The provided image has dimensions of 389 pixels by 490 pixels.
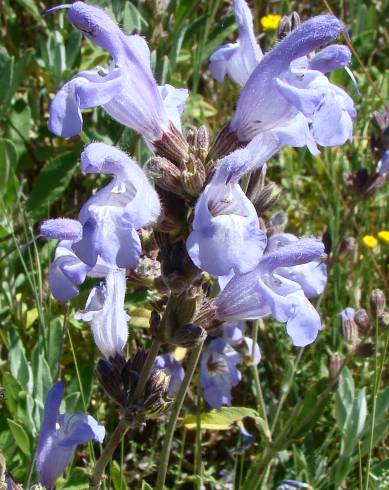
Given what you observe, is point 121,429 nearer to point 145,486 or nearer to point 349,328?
point 145,486

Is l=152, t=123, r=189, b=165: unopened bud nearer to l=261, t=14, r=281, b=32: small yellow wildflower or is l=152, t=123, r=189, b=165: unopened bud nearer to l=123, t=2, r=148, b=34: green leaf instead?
l=123, t=2, r=148, b=34: green leaf

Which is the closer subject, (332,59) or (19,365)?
(332,59)

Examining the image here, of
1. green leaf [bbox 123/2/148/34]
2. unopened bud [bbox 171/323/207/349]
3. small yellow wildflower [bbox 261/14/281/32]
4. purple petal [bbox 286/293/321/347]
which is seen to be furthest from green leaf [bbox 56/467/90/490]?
small yellow wildflower [bbox 261/14/281/32]

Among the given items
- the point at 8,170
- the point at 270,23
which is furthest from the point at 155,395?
the point at 270,23

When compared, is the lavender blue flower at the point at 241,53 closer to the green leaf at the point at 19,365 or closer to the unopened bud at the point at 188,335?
the unopened bud at the point at 188,335

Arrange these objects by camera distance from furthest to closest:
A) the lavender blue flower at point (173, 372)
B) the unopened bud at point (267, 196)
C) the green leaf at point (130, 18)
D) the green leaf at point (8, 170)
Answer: the green leaf at point (130, 18), the green leaf at point (8, 170), the lavender blue flower at point (173, 372), the unopened bud at point (267, 196)

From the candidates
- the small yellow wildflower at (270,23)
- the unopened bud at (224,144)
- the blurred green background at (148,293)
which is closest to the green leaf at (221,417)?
the blurred green background at (148,293)

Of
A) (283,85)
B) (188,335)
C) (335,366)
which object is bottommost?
(335,366)
